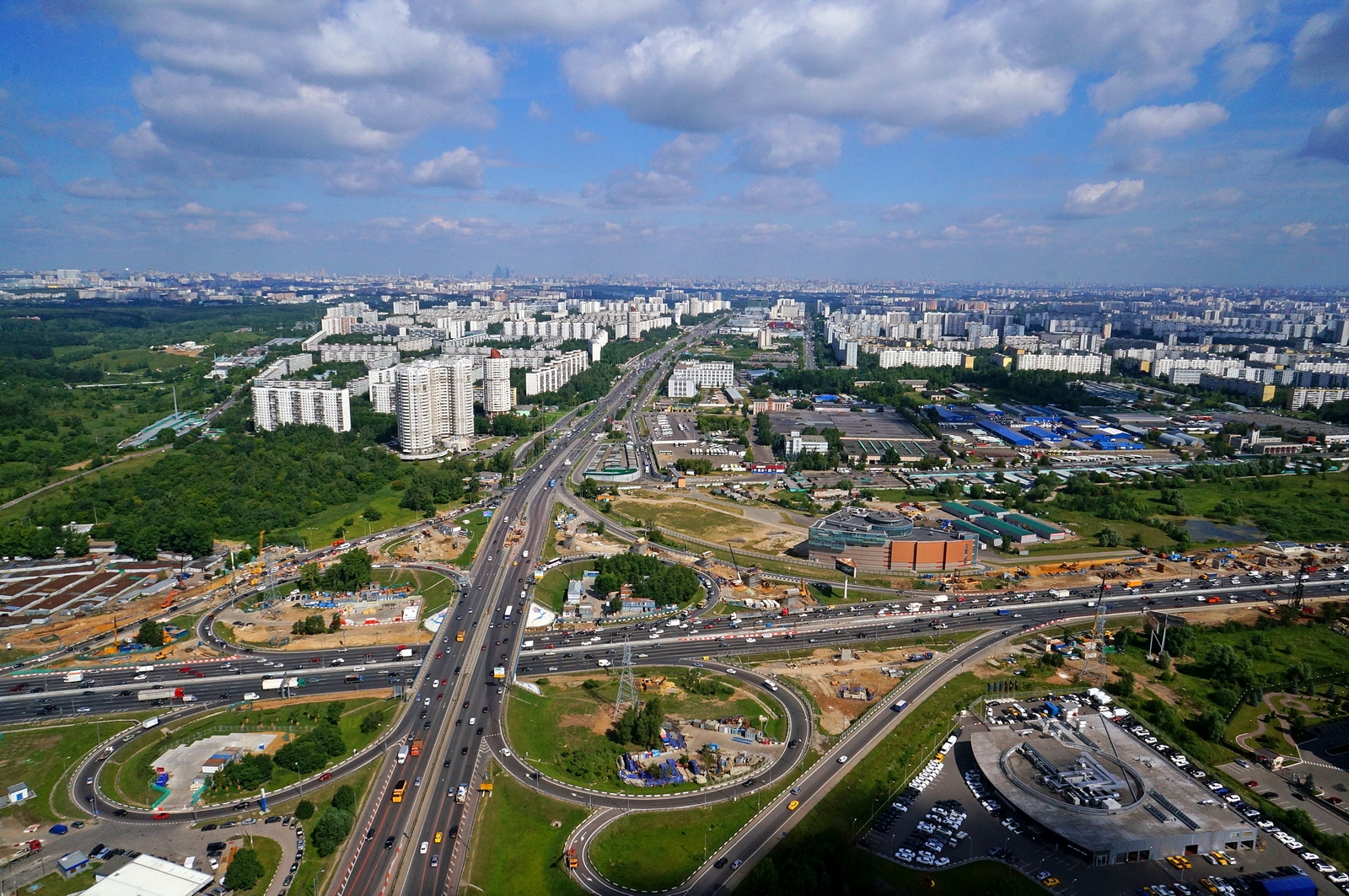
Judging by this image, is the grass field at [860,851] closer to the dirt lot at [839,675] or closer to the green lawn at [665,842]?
the green lawn at [665,842]

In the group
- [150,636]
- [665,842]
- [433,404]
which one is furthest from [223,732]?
[433,404]

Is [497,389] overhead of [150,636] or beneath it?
overhead

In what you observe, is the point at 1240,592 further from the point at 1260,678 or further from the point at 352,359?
the point at 352,359

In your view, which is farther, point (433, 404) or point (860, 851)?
point (433, 404)

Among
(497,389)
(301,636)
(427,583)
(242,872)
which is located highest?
(497,389)

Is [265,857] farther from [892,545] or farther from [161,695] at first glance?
[892,545]

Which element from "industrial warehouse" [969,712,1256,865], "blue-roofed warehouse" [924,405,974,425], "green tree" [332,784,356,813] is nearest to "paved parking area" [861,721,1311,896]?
"industrial warehouse" [969,712,1256,865]
